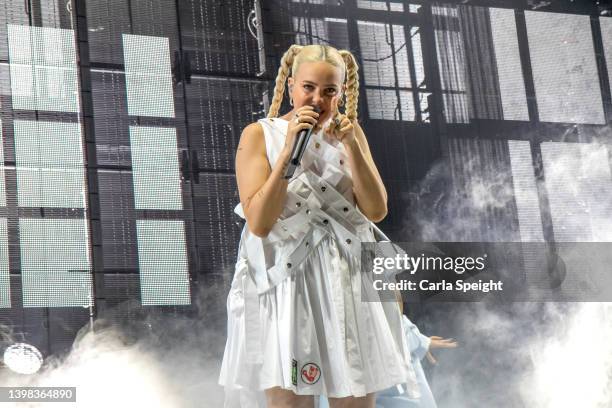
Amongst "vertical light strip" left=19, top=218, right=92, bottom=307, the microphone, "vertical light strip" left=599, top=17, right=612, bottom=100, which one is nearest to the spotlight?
"vertical light strip" left=19, top=218, right=92, bottom=307

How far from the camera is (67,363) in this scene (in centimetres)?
386

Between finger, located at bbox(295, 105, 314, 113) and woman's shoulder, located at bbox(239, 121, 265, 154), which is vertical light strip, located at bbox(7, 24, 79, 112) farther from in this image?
finger, located at bbox(295, 105, 314, 113)

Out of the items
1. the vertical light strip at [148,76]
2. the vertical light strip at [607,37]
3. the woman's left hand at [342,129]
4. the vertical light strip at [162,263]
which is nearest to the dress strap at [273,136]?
the woman's left hand at [342,129]

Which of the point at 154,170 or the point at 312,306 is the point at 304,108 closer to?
the point at 312,306

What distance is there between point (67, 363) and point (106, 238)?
1.87 feet

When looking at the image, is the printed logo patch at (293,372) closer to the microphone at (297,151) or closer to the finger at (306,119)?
the microphone at (297,151)

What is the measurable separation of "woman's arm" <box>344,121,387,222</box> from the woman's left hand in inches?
0.4

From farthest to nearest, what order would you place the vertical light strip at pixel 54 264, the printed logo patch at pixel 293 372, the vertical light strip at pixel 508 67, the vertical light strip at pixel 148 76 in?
the vertical light strip at pixel 508 67, the vertical light strip at pixel 148 76, the vertical light strip at pixel 54 264, the printed logo patch at pixel 293 372

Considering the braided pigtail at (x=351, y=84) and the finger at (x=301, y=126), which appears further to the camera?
the braided pigtail at (x=351, y=84)

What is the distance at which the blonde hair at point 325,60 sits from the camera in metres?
2.15

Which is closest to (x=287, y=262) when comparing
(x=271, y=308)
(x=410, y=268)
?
(x=271, y=308)

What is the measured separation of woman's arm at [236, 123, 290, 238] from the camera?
6.47ft

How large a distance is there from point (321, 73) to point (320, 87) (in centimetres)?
3

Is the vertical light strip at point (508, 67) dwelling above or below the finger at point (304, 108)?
above
